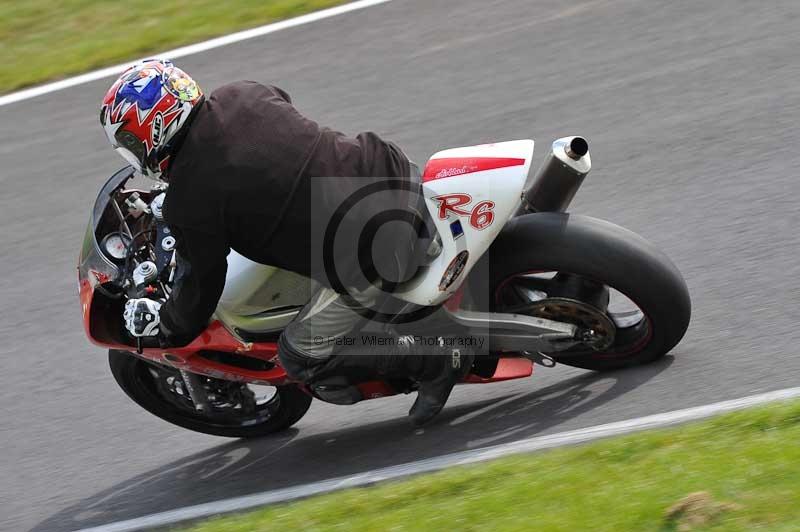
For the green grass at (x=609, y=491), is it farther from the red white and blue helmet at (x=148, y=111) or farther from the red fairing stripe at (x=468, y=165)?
the red white and blue helmet at (x=148, y=111)

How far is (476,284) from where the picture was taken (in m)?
4.38

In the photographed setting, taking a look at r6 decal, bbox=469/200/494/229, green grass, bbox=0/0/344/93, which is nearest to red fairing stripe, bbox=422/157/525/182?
r6 decal, bbox=469/200/494/229

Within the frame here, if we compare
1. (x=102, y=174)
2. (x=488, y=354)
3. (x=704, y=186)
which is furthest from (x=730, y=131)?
(x=102, y=174)

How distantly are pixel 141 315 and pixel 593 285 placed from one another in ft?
5.54

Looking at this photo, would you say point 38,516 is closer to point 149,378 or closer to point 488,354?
point 149,378

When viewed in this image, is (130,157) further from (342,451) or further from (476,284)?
(342,451)

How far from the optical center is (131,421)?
515 centimetres

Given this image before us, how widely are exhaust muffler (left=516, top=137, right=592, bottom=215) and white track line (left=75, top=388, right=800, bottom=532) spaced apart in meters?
0.85

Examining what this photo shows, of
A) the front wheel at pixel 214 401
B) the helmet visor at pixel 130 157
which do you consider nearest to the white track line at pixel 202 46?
the front wheel at pixel 214 401

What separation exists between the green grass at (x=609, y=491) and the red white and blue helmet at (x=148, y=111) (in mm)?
1360

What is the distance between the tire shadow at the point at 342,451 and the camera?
4547 millimetres

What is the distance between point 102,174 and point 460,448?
11.2ft

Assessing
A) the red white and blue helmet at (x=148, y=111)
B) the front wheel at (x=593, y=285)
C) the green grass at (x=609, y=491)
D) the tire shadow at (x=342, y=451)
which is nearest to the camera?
the green grass at (x=609, y=491)

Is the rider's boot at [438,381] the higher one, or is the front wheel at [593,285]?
the front wheel at [593,285]
